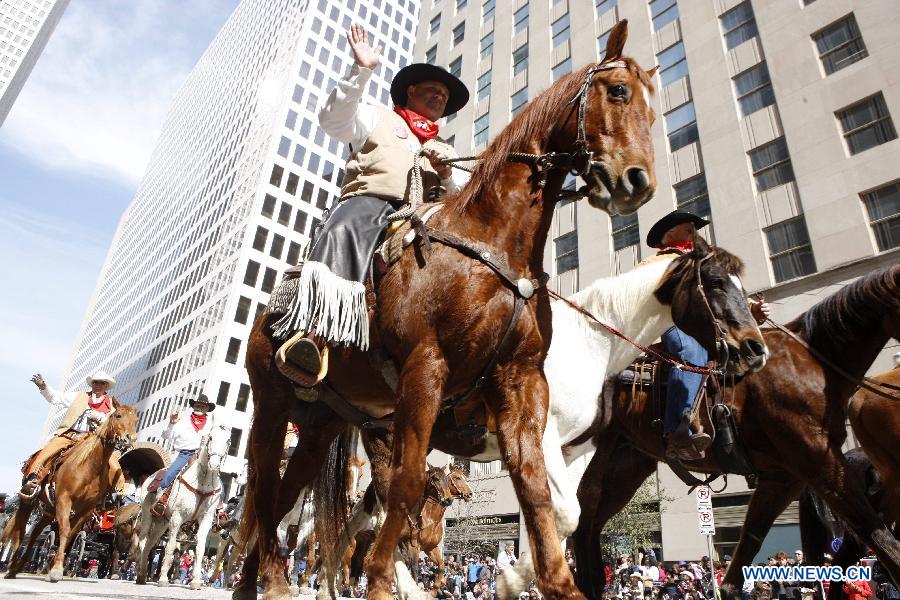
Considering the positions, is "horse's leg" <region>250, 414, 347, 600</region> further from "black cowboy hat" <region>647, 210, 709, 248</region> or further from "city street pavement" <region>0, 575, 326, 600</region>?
"black cowboy hat" <region>647, 210, 709, 248</region>

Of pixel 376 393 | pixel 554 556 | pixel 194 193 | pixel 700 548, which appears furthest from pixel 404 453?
pixel 194 193

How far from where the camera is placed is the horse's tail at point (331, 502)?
181 inches

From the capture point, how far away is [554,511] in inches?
144

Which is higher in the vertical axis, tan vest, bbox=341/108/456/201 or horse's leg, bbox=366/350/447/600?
tan vest, bbox=341/108/456/201

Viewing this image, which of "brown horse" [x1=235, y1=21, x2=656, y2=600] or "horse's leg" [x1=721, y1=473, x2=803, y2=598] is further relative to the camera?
"horse's leg" [x1=721, y1=473, x2=803, y2=598]

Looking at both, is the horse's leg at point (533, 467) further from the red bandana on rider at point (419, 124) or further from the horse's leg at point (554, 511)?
the red bandana on rider at point (419, 124)

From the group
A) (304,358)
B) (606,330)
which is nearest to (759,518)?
(606,330)

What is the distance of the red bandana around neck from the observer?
1426 centimetres

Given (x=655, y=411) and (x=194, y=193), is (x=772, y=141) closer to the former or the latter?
(x=655, y=411)

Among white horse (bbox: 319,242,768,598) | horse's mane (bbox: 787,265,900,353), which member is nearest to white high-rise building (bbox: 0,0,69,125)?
white horse (bbox: 319,242,768,598)

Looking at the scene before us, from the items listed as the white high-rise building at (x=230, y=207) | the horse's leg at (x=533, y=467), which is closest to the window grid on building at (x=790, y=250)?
the horse's leg at (x=533, y=467)

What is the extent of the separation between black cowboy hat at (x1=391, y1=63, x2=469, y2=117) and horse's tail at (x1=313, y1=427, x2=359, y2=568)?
2841 mm

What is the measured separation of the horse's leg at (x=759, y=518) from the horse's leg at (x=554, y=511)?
2249mm

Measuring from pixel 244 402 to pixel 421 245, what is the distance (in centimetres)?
5914
